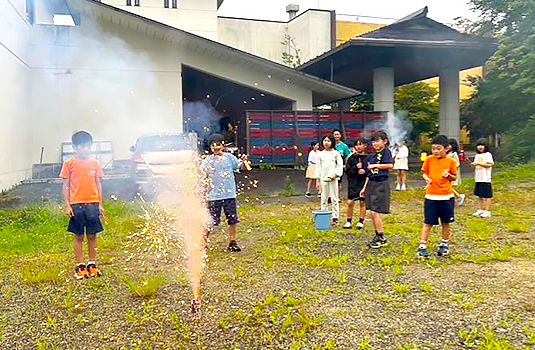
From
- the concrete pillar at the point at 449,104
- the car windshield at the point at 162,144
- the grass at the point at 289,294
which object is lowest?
the grass at the point at 289,294

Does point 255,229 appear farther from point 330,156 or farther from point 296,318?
point 296,318

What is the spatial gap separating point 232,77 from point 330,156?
10234 mm

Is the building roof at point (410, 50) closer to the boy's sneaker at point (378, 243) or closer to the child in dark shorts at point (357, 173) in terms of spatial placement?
the child in dark shorts at point (357, 173)

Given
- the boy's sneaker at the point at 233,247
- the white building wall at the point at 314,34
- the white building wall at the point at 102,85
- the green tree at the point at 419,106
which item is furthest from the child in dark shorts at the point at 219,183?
the white building wall at the point at 314,34

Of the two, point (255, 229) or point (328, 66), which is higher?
point (328, 66)

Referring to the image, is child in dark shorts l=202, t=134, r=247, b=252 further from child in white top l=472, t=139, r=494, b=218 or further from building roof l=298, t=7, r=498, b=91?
building roof l=298, t=7, r=498, b=91

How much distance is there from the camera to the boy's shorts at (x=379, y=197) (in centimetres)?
621

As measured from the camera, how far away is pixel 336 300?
4.26 meters

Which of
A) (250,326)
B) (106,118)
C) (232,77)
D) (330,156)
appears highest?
(232,77)

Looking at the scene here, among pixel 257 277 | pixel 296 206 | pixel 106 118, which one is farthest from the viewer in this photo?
pixel 106 118

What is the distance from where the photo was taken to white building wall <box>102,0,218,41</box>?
28.9 meters

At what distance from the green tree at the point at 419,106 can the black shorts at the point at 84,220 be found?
25751mm

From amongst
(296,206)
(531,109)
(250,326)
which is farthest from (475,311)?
(531,109)

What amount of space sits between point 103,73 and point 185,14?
14.6 m
